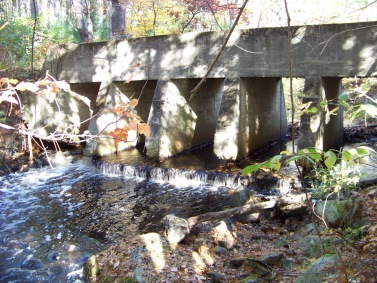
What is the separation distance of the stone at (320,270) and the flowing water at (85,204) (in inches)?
136

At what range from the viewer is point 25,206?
870cm

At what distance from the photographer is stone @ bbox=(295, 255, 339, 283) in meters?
3.24

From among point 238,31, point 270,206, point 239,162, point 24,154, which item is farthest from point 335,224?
point 24,154

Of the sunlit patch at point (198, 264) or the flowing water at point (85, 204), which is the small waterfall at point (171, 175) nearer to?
the flowing water at point (85, 204)

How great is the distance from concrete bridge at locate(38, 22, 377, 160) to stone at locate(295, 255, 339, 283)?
18.1 feet

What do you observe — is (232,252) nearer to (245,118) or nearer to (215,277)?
(215,277)

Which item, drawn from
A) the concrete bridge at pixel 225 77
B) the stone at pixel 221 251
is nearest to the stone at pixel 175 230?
the stone at pixel 221 251

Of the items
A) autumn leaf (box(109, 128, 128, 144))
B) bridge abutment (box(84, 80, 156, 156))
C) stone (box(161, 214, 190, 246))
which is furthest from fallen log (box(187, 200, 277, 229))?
bridge abutment (box(84, 80, 156, 156))

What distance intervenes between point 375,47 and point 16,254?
8.64 metres

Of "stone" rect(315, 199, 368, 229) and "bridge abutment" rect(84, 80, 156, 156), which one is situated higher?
"bridge abutment" rect(84, 80, 156, 156)

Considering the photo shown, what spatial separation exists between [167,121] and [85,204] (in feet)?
13.0

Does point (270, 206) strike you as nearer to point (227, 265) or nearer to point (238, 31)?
point (227, 265)

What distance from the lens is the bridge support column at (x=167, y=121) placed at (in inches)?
446

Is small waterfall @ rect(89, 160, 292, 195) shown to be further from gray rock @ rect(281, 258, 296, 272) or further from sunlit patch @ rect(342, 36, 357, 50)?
gray rock @ rect(281, 258, 296, 272)
